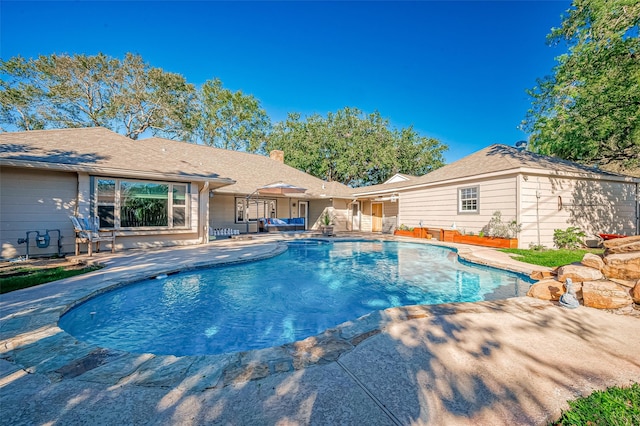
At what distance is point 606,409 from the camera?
1859mm

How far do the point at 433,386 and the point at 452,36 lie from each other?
1857 centimetres

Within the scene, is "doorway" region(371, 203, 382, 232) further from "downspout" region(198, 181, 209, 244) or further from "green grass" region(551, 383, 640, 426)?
"green grass" region(551, 383, 640, 426)

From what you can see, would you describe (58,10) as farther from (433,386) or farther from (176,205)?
(433,386)

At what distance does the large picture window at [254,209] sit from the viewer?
633 inches

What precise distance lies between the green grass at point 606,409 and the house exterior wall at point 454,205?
9487 mm

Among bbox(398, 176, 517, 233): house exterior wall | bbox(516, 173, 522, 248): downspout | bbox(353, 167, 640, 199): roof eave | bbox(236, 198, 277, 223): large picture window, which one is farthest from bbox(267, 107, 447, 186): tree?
bbox(516, 173, 522, 248): downspout

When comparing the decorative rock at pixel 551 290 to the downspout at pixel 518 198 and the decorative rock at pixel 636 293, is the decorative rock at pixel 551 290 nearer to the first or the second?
the decorative rock at pixel 636 293

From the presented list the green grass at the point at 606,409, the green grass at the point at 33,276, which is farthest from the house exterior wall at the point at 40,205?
the green grass at the point at 606,409

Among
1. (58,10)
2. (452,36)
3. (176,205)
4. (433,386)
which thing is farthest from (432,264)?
(58,10)

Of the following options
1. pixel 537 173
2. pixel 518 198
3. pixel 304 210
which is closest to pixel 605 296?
pixel 518 198

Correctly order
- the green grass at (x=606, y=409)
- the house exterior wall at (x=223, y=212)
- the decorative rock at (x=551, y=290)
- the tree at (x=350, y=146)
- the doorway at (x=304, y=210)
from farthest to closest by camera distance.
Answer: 1. the tree at (x=350, y=146)
2. the doorway at (x=304, y=210)
3. the house exterior wall at (x=223, y=212)
4. the decorative rock at (x=551, y=290)
5. the green grass at (x=606, y=409)

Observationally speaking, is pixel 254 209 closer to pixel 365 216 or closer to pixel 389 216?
pixel 365 216

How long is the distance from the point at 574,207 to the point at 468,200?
3.70 meters

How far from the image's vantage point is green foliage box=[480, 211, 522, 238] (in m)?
9.93
